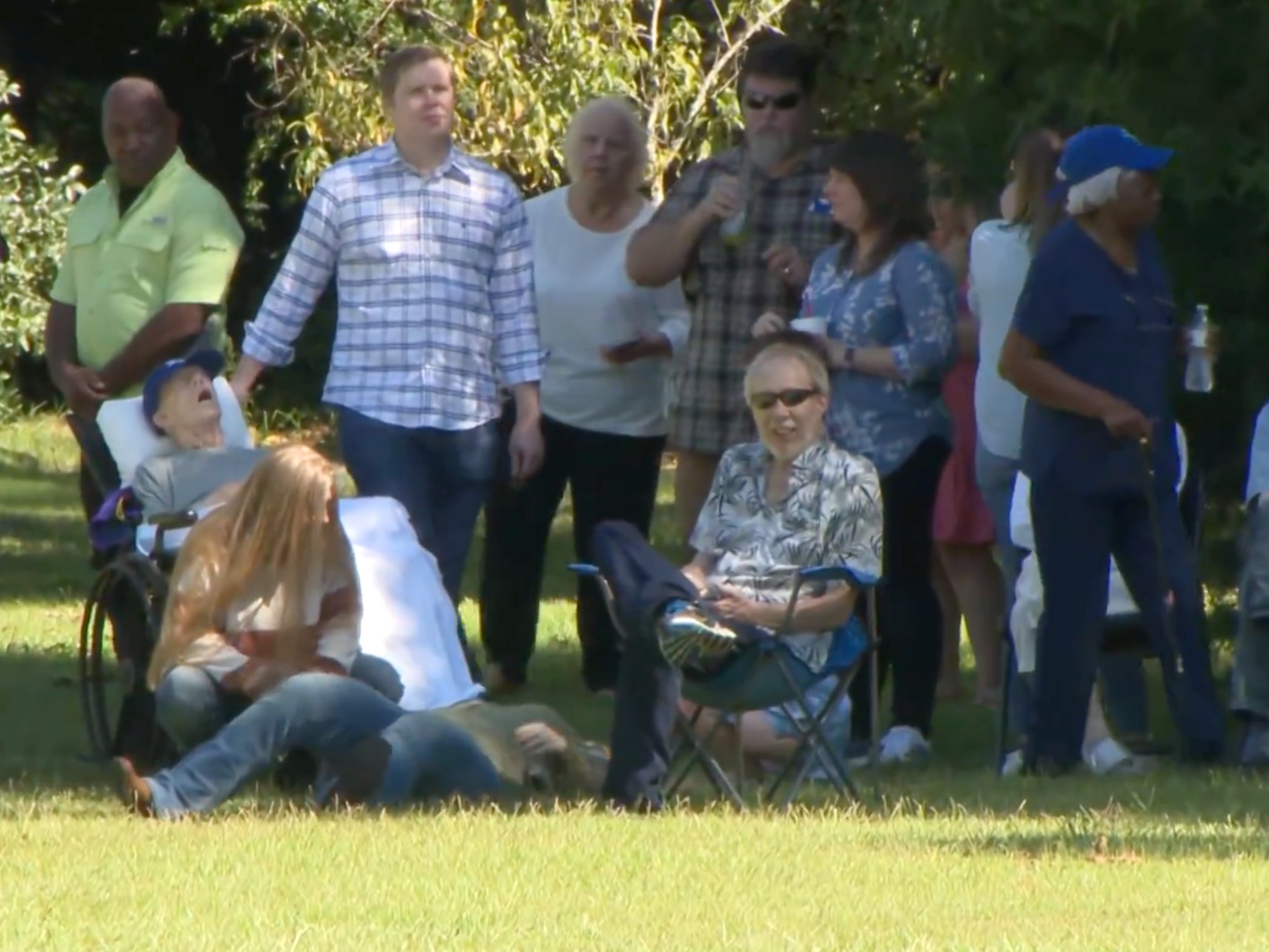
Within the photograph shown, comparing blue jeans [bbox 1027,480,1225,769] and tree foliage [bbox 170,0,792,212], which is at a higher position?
tree foliage [bbox 170,0,792,212]

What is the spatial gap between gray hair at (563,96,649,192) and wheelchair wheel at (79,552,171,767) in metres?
2.33

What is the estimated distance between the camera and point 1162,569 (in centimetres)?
769

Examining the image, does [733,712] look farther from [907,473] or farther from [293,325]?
[293,325]

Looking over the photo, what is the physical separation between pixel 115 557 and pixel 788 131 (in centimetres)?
241

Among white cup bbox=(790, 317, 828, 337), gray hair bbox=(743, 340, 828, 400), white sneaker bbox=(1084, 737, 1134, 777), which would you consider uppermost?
white cup bbox=(790, 317, 828, 337)

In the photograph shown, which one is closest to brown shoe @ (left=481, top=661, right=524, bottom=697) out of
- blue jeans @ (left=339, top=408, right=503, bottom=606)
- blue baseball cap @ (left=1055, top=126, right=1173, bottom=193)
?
blue jeans @ (left=339, top=408, right=503, bottom=606)

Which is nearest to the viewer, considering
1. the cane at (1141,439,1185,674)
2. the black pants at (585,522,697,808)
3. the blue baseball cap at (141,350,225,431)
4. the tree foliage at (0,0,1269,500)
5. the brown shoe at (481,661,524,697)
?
the black pants at (585,522,697,808)

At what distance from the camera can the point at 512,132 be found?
18.7 meters

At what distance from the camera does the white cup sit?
26.5 ft

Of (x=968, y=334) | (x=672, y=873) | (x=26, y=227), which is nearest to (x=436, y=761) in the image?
(x=672, y=873)

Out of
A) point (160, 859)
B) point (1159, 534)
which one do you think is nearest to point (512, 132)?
point (1159, 534)

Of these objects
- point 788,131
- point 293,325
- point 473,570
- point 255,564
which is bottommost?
point 473,570

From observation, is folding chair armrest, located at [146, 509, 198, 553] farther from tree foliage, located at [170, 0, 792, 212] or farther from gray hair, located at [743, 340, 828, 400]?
tree foliage, located at [170, 0, 792, 212]

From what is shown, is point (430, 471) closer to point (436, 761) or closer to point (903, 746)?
point (436, 761)
